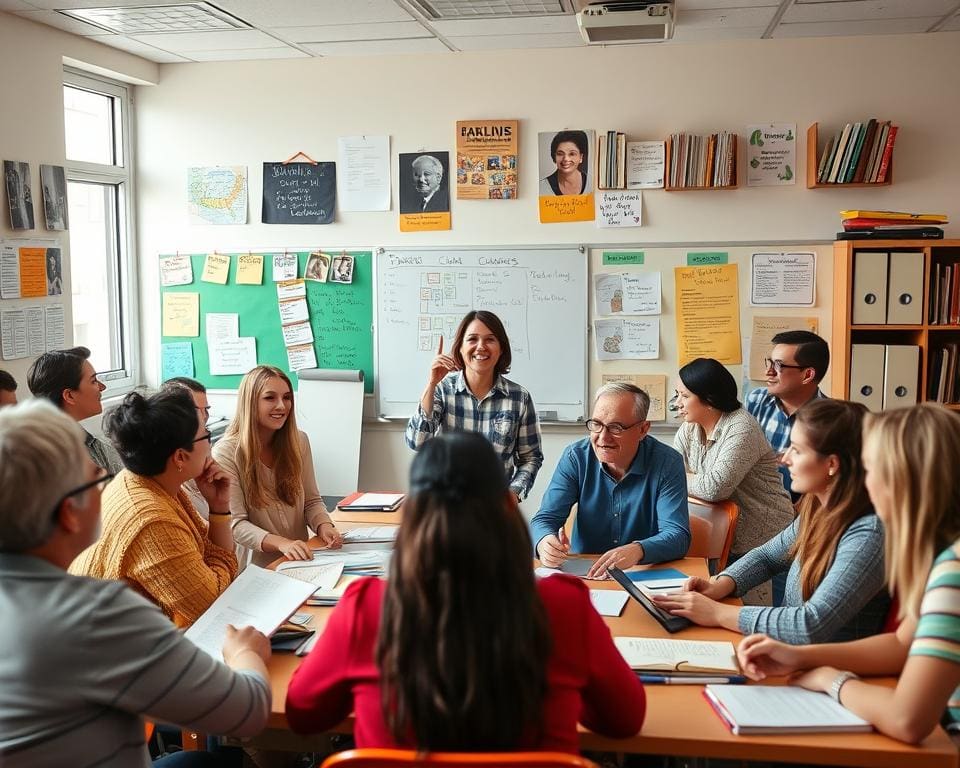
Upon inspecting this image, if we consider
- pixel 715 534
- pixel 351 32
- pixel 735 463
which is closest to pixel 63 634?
pixel 715 534

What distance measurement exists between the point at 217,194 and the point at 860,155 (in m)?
3.39

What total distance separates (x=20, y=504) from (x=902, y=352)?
4.05 m

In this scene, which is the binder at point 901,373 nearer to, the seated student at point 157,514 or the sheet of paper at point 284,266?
the sheet of paper at point 284,266

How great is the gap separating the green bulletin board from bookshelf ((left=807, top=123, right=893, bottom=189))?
230 centimetres

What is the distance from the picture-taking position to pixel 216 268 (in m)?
5.40

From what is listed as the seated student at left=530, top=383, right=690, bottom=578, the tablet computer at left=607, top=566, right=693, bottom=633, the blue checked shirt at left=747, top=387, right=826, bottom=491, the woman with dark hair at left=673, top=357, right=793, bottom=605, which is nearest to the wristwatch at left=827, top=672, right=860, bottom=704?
the tablet computer at left=607, top=566, right=693, bottom=633

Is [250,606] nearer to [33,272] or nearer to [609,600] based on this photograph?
[609,600]

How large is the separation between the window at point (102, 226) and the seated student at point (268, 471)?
7.44ft

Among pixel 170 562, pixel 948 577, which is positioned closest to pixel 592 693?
pixel 948 577

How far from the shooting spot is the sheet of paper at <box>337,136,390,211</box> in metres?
5.15

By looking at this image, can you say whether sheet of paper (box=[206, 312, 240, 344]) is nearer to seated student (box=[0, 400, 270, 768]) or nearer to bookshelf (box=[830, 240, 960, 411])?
bookshelf (box=[830, 240, 960, 411])

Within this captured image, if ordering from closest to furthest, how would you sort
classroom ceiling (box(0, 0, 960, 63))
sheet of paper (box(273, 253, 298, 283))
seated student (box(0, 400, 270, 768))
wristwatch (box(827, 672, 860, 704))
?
1. seated student (box(0, 400, 270, 768))
2. wristwatch (box(827, 672, 860, 704))
3. classroom ceiling (box(0, 0, 960, 63))
4. sheet of paper (box(273, 253, 298, 283))

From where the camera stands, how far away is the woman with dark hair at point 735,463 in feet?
10.9

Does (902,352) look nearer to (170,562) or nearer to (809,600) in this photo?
(809,600)
